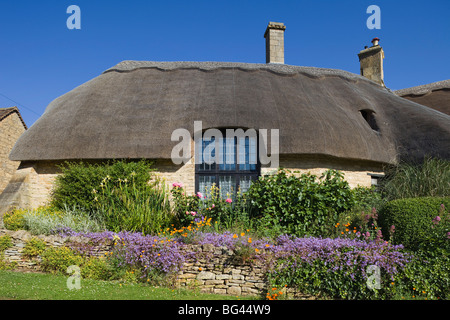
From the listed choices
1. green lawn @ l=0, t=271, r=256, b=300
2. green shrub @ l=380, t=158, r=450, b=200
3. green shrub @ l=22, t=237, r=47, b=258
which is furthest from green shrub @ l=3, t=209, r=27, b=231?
green shrub @ l=380, t=158, r=450, b=200

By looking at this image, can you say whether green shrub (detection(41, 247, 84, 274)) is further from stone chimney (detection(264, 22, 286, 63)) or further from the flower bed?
stone chimney (detection(264, 22, 286, 63))

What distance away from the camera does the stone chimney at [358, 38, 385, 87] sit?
14.2 metres

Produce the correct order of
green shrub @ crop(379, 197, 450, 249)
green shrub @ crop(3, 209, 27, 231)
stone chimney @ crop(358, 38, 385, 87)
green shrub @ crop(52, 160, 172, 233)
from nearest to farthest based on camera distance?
1. green shrub @ crop(379, 197, 450, 249)
2. green shrub @ crop(3, 209, 27, 231)
3. green shrub @ crop(52, 160, 172, 233)
4. stone chimney @ crop(358, 38, 385, 87)

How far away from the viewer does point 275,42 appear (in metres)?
13.4

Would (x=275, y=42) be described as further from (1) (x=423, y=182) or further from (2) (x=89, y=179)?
(2) (x=89, y=179)

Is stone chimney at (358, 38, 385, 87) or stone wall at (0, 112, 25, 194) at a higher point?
stone chimney at (358, 38, 385, 87)

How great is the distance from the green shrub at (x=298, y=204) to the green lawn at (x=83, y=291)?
96.0 inches

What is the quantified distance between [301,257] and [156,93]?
22.6 feet

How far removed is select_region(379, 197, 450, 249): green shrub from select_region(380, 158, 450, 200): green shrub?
5.88ft

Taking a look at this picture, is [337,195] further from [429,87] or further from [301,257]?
[429,87]

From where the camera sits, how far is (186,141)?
8266mm

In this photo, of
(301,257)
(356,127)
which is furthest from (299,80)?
(301,257)

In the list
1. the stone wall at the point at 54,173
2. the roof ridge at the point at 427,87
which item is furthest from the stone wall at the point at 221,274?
the roof ridge at the point at 427,87
